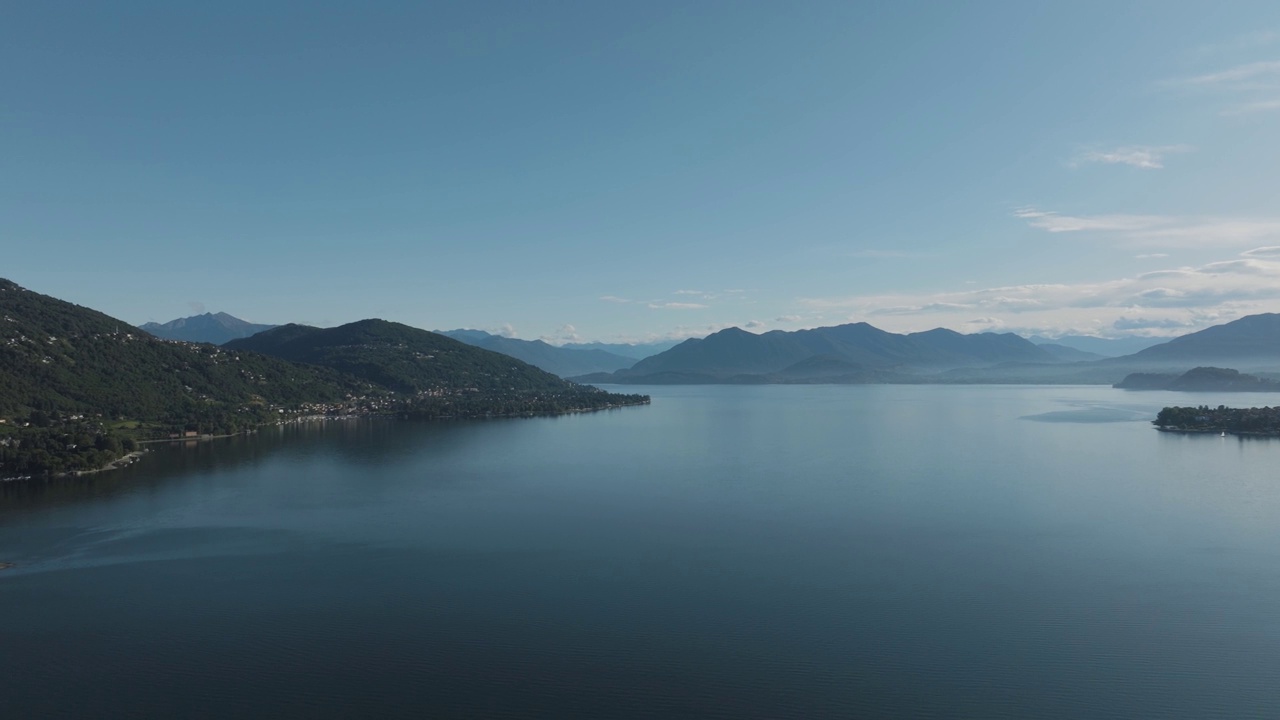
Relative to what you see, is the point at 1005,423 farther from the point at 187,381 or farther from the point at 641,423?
the point at 187,381

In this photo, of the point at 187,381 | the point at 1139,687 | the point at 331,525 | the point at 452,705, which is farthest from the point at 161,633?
the point at 187,381

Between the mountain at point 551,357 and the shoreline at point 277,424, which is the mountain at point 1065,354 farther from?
the shoreline at point 277,424

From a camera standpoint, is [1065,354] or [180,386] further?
[1065,354]

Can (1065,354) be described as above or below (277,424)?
above

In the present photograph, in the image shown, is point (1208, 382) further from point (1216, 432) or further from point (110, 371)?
point (110, 371)

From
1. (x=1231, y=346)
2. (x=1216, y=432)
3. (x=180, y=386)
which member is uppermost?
(x=1231, y=346)

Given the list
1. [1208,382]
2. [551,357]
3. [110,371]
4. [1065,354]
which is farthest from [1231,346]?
[110,371]

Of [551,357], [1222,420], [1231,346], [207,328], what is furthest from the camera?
[551,357]
